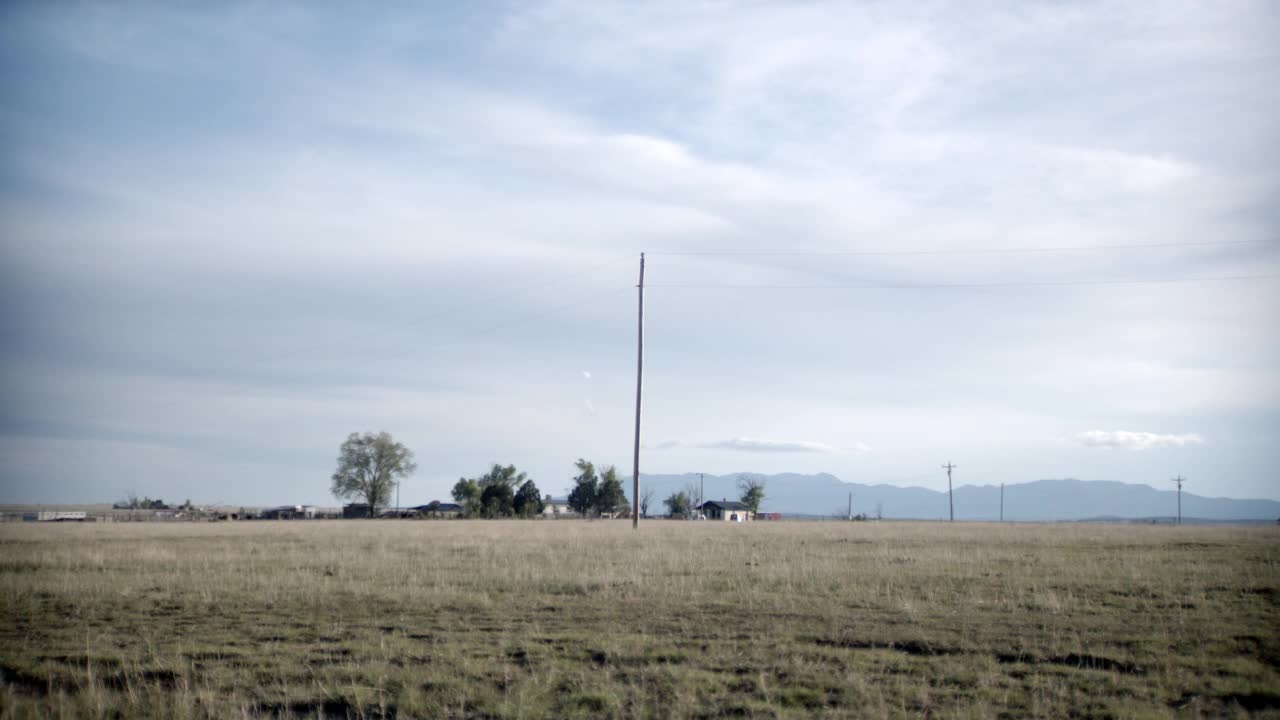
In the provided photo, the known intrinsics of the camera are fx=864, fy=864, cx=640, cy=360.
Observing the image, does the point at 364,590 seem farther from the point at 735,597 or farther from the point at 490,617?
the point at 735,597

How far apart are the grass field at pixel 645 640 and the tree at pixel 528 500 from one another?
102m

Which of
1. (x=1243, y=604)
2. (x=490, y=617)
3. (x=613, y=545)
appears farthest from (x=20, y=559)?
(x=1243, y=604)

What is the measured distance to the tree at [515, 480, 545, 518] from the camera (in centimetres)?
12575

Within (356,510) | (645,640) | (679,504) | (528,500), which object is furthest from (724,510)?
(645,640)

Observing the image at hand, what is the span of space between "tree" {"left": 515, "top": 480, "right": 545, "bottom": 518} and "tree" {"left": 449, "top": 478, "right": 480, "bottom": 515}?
6008mm

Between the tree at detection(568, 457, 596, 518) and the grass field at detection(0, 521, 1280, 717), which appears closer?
the grass field at detection(0, 521, 1280, 717)

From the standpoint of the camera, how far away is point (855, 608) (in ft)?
53.1

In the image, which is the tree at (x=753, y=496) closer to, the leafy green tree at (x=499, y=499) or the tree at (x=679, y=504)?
the tree at (x=679, y=504)

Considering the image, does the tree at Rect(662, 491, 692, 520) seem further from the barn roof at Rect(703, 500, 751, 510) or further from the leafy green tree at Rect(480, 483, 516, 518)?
the leafy green tree at Rect(480, 483, 516, 518)

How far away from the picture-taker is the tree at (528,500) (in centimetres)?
12575

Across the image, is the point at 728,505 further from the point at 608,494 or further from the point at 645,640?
the point at 645,640

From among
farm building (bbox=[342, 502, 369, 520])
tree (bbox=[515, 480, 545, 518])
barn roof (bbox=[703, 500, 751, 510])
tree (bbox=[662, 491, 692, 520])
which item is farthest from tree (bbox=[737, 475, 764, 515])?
farm building (bbox=[342, 502, 369, 520])

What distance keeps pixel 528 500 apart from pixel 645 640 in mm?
116180

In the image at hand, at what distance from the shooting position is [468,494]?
133 meters
